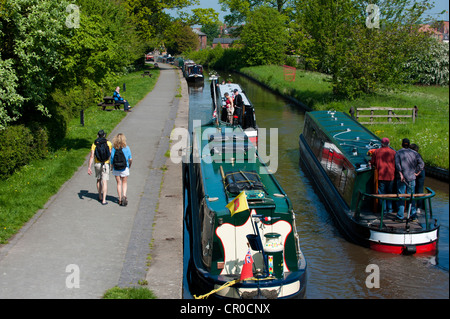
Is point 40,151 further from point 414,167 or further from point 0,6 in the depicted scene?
point 414,167

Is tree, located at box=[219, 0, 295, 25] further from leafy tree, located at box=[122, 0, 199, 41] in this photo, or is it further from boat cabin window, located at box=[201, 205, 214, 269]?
boat cabin window, located at box=[201, 205, 214, 269]

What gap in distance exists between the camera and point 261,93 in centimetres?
4362

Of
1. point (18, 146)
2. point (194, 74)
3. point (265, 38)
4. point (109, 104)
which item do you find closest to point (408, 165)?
point (18, 146)

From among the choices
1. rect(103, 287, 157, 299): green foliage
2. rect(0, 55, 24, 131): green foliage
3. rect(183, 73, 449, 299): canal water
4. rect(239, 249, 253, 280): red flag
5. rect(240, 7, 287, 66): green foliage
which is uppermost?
rect(240, 7, 287, 66): green foliage

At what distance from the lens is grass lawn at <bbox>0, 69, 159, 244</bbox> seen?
11.6 metres

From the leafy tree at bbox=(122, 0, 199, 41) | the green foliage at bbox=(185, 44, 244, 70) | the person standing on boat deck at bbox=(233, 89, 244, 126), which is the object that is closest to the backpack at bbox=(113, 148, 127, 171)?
the person standing on boat deck at bbox=(233, 89, 244, 126)

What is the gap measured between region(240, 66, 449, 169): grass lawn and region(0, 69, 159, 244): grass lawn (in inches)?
364

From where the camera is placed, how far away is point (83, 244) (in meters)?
10.4

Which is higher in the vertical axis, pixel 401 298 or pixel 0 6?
pixel 0 6

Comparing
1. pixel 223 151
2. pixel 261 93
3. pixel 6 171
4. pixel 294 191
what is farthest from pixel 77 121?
pixel 261 93

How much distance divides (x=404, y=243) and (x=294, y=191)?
5.60 m

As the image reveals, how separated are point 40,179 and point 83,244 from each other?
4.44 metres

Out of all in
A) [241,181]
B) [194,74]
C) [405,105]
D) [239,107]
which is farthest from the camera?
[194,74]

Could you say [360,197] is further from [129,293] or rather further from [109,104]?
[109,104]
